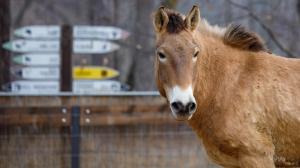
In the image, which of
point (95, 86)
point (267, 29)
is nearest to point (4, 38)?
point (95, 86)

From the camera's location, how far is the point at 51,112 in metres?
8.91

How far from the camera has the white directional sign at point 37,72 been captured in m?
10.4

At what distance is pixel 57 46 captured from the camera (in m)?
10.5

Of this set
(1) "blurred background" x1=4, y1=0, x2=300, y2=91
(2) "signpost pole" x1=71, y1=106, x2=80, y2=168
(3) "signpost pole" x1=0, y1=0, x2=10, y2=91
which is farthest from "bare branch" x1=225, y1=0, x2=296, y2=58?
(2) "signpost pole" x1=71, y1=106, x2=80, y2=168

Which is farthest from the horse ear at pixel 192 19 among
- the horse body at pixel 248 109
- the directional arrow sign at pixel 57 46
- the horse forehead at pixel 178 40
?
the directional arrow sign at pixel 57 46

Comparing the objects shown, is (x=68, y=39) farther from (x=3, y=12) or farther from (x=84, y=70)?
(x=3, y=12)

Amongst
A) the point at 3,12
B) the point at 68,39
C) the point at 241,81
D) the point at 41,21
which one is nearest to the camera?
the point at 241,81

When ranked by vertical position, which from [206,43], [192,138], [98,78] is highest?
[206,43]

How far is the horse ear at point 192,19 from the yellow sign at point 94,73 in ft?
16.2

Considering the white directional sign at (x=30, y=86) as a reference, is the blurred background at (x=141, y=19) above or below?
above

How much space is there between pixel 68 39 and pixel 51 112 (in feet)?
5.72

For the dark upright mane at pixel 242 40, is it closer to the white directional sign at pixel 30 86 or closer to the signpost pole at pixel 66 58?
the signpost pole at pixel 66 58

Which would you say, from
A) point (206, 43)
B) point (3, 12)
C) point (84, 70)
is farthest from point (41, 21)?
point (206, 43)

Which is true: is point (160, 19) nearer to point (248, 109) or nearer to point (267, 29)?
point (248, 109)
